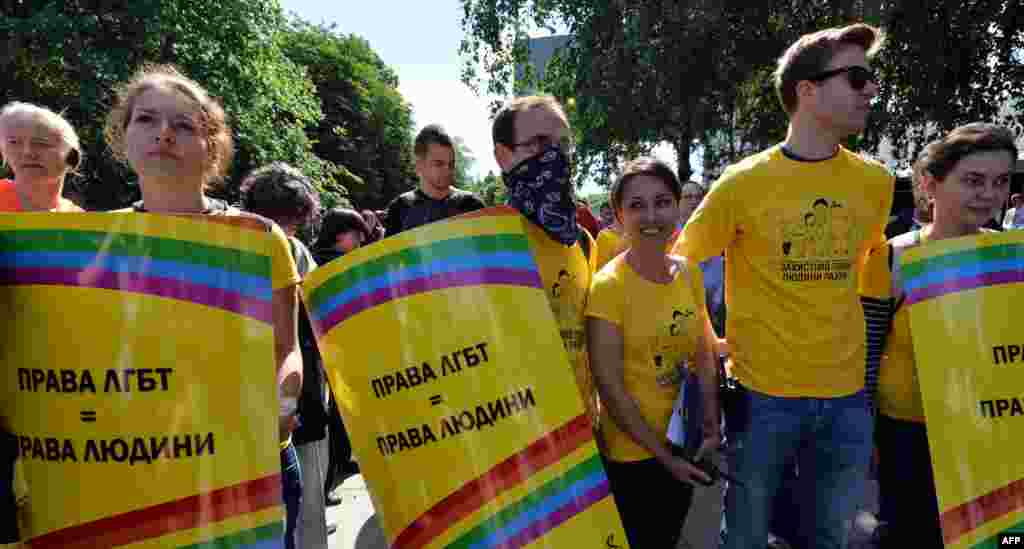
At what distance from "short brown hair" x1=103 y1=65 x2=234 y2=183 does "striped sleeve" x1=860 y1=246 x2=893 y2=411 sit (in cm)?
192

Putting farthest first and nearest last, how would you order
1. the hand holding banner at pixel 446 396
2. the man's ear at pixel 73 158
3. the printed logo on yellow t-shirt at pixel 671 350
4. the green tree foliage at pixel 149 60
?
the green tree foliage at pixel 149 60 < the man's ear at pixel 73 158 < the printed logo on yellow t-shirt at pixel 671 350 < the hand holding banner at pixel 446 396

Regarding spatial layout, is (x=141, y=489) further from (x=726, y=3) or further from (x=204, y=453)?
(x=726, y=3)

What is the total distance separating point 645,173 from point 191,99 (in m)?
1.25

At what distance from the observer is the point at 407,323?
5.13 feet

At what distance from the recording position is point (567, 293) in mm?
2074

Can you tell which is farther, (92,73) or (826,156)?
(92,73)

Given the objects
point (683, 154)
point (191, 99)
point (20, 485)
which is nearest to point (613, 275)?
point (191, 99)

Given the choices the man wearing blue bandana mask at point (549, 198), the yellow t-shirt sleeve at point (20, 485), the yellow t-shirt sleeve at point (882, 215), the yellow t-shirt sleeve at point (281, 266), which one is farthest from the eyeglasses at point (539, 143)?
the yellow t-shirt sleeve at point (20, 485)

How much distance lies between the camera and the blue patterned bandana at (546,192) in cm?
200

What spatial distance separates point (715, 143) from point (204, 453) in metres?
16.6

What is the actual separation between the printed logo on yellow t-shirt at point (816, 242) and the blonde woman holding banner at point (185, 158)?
1.41 meters

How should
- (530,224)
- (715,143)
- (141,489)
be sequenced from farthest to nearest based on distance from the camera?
(715,143)
(530,224)
(141,489)

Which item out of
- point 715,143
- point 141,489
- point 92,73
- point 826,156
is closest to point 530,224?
point 826,156

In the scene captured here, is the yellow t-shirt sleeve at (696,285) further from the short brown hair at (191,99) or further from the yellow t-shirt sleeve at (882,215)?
the short brown hair at (191,99)
